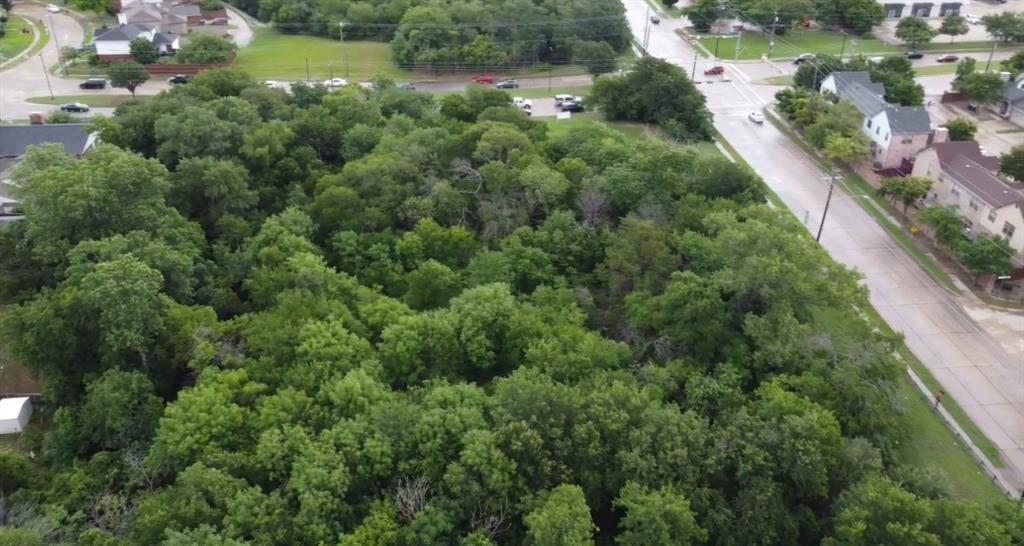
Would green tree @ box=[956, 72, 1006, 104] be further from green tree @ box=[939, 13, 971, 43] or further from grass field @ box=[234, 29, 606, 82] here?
grass field @ box=[234, 29, 606, 82]

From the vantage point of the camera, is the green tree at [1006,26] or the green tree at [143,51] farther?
the green tree at [1006,26]

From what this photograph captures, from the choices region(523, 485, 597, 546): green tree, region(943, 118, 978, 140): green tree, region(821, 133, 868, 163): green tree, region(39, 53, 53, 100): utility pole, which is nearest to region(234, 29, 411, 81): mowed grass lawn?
region(39, 53, 53, 100): utility pole

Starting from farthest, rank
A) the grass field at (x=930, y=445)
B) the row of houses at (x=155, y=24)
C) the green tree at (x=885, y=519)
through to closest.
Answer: the row of houses at (x=155, y=24), the grass field at (x=930, y=445), the green tree at (x=885, y=519)

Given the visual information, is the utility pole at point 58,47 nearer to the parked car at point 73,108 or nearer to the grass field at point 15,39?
the grass field at point 15,39

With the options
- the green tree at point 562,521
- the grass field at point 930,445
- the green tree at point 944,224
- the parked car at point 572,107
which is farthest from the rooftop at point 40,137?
the green tree at point 944,224

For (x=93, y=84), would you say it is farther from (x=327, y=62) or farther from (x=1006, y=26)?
(x=1006, y=26)

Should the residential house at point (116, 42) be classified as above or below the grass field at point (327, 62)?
above

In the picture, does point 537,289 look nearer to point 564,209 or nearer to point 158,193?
point 564,209

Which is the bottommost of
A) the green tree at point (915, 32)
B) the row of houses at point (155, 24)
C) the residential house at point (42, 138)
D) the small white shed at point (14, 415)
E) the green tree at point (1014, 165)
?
the small white shed at point (14, 415)

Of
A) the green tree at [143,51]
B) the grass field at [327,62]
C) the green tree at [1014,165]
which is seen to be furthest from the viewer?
the grass field at [327,62]
